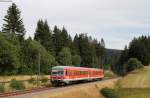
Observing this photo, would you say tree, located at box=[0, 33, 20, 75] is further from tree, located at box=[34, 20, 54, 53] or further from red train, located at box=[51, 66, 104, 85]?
tree, located at box=[34, 20, 54, 53]

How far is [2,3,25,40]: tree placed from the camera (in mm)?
105125

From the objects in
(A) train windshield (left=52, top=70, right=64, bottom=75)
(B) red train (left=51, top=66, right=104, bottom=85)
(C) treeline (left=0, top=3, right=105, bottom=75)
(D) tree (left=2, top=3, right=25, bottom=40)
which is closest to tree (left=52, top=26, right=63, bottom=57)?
(C) treeline (left=0, top=3, right=105, bottom=75)

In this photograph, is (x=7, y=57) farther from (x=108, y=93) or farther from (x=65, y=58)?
(x=65, y=58)

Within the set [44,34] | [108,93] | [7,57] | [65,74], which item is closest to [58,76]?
[65,74]

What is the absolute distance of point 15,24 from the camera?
106 metres

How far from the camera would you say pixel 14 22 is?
346ft

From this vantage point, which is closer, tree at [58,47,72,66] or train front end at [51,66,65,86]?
train front end at [51,66,65,86]

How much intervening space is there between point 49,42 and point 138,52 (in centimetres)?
6517

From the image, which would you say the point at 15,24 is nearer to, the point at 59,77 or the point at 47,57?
the point at 47,57

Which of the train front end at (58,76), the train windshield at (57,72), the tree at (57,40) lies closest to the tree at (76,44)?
the tree at (57,40)

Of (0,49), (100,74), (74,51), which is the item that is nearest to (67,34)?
(74,51)

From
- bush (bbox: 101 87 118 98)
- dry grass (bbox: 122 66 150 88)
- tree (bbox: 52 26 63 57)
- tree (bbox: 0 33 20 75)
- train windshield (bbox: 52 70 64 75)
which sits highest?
tree (bbox: 52 26 63 57)

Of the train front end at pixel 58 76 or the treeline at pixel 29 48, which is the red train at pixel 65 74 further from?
the treeline at pixel 29 48

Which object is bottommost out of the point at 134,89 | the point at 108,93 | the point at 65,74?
the point at 108,93
